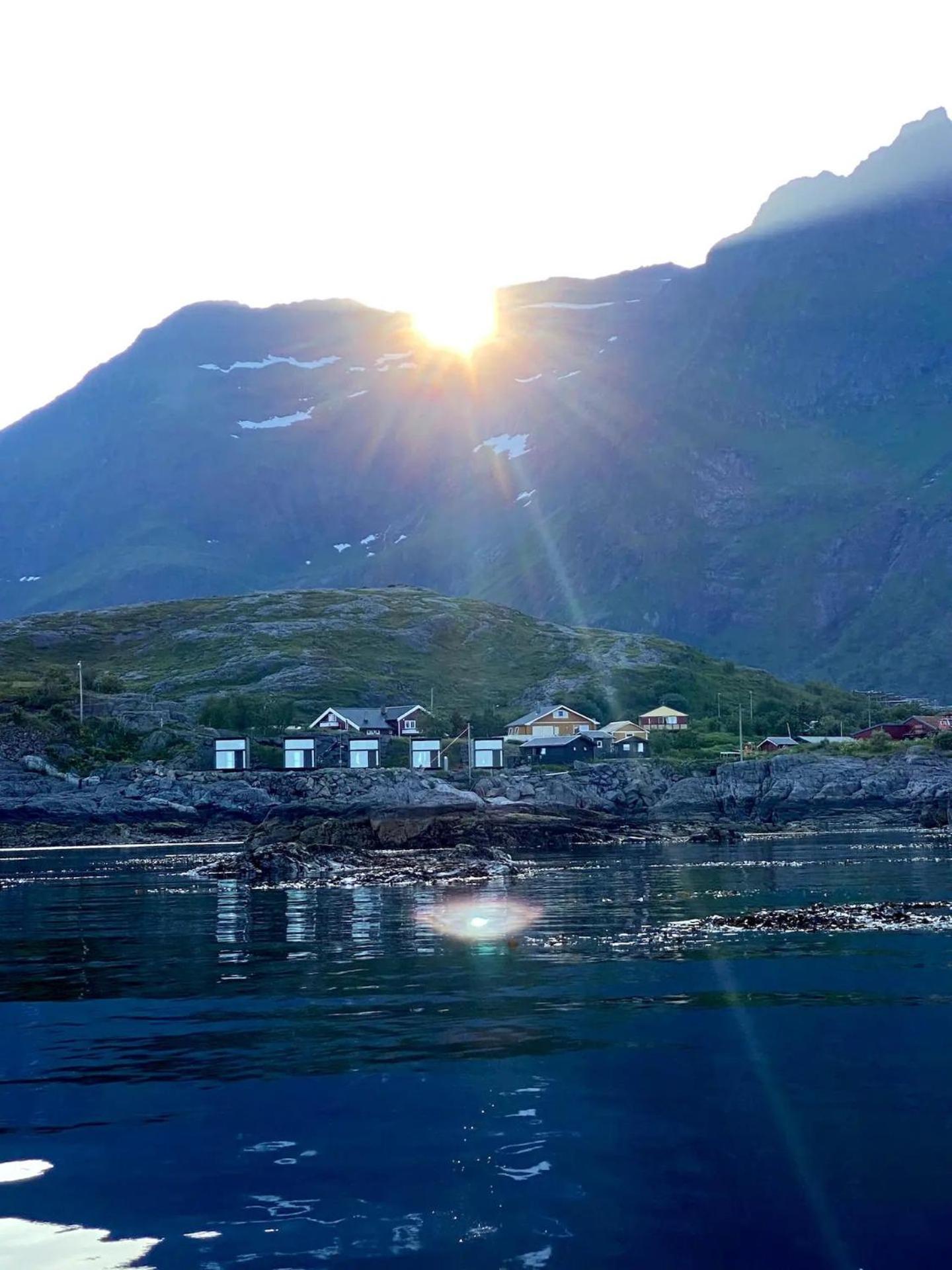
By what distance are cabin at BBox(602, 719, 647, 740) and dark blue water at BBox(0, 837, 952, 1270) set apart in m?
125

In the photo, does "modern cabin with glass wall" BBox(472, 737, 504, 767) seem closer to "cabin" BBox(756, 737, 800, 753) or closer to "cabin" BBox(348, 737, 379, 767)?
"cabin" BBox(348, 737, 379, 767)

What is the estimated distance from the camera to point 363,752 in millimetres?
154375

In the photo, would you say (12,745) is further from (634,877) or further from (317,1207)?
(317,1207)

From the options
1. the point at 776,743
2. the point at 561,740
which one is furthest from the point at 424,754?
the point at 776,743

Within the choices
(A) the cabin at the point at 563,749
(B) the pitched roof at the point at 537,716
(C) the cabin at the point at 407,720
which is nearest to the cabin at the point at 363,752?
(C) the cabin at the point at 407,720

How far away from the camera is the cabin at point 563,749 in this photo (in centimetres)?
15700

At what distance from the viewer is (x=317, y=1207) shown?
14.1 metres

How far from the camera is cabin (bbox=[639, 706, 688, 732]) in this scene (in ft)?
579

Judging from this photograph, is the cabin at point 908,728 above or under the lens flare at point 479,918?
under

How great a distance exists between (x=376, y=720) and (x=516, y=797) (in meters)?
43.7

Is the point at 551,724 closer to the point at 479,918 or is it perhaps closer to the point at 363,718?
the point at 363,718

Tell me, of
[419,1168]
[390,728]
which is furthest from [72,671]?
[419,1168]

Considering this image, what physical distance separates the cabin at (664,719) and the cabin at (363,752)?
130ft

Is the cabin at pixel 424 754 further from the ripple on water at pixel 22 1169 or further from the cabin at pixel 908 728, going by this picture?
the ripple on water at pixel 22 1169
